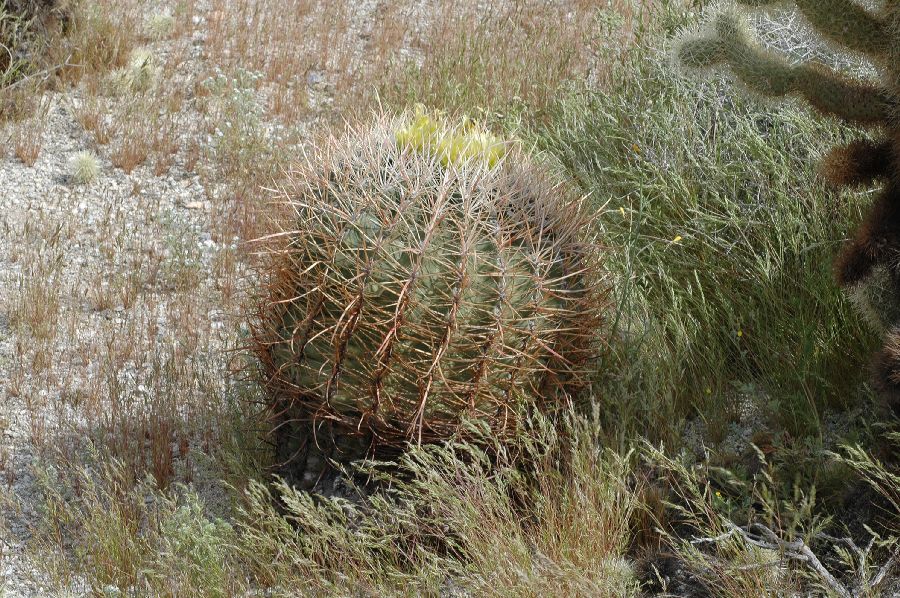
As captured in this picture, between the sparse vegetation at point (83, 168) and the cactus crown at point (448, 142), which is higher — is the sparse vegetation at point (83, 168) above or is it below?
below

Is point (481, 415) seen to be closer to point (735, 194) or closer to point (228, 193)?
point (735, 194)

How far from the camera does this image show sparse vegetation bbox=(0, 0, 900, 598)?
9.18 ft

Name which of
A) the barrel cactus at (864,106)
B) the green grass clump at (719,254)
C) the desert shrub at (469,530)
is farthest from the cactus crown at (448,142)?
the barrel cactus at (864,106)

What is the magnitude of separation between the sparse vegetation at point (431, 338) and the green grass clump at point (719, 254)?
2cm

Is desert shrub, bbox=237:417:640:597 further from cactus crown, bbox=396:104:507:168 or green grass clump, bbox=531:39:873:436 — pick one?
cactus crown, bbox=396:104:507:168

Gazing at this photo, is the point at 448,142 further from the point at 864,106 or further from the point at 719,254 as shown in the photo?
the point at 719,254

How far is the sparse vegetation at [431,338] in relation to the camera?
280cm

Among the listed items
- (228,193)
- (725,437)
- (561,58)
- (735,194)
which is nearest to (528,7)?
(561,58)

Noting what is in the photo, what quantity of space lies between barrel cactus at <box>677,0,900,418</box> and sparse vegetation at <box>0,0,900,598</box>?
133mm

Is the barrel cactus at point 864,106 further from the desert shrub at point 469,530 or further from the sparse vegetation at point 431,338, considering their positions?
the desert shrub at point 469,530

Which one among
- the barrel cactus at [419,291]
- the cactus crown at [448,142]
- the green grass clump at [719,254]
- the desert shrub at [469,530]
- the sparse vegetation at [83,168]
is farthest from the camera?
the sparse vegetation at [83,168]

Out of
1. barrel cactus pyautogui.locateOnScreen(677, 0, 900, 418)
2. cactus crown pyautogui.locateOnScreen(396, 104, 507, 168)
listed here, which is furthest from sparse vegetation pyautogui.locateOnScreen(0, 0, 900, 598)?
barrel cactus pyautogui.locateOnScreen(677, 0, 900, 418)

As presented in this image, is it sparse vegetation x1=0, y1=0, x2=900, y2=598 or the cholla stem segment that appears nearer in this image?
sparse vegetation x1=0, y1=0, x2=900, y2=598

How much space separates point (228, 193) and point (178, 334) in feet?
4.86
